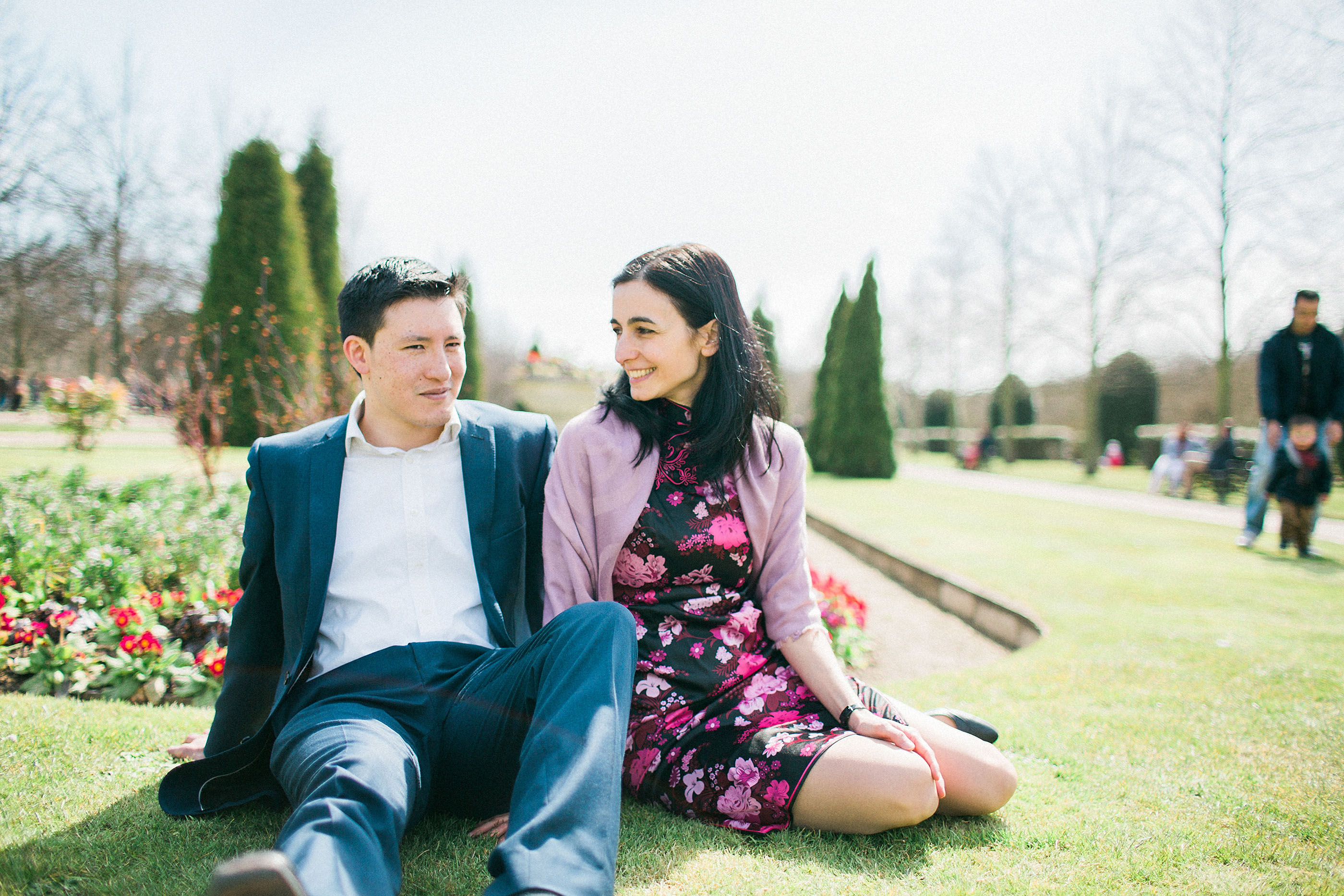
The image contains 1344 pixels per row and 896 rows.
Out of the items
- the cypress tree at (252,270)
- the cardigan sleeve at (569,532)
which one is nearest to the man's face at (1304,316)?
the cardigan sleeve at (569,532)

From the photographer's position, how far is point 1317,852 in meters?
1.93

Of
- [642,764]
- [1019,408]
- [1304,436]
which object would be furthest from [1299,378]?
[1019,408]

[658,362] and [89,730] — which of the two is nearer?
[658,362]

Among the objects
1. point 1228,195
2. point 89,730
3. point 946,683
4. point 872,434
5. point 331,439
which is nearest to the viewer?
point 331,439

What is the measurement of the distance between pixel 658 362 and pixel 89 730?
2.30 m

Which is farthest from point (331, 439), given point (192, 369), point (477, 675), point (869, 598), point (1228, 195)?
point (1228, 195)

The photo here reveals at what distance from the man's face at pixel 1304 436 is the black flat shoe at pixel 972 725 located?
621cm

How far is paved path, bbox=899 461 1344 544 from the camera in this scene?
9.62 m

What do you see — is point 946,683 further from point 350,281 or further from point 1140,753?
point 350,281

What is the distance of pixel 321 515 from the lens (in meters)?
2.07

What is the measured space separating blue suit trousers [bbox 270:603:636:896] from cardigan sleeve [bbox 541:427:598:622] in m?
0.30

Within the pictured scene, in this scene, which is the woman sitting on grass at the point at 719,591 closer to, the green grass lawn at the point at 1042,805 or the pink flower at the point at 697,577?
the pink flower at the point at 697,577

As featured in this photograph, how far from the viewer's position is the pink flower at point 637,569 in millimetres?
2230

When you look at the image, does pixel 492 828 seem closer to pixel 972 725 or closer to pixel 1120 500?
pixel 972 725
